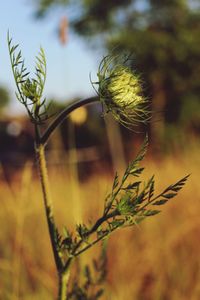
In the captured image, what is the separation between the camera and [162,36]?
10.5 meters

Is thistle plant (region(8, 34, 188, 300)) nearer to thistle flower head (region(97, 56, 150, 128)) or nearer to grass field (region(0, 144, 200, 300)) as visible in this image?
thistle flower head (region(97, 56, 150, 128))

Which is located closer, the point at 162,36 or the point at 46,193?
the point at 46,193

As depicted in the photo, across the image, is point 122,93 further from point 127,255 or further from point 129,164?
point 127,255

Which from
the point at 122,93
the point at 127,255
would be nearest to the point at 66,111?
the point at 122,93

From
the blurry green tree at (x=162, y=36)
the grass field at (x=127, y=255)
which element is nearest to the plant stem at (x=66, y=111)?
the grass field at (x=127, y=255)

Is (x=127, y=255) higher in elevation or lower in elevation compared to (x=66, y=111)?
lower

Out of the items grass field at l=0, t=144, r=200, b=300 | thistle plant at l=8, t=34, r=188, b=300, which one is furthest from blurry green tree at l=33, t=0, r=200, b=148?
thistle plant at l=8, t=34, r=188, b=300

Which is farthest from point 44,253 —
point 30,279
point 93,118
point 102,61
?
point 93,118

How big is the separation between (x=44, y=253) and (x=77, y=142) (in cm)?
862

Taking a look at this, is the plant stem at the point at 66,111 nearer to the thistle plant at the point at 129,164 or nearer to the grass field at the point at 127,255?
the thistle plant at the point at 129,164

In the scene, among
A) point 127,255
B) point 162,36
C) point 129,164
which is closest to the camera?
point 129,164

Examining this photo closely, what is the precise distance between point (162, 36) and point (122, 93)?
10324 millimetres

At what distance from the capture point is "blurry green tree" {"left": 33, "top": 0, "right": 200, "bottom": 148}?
34.6ft

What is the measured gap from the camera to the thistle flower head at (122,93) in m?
0.47
